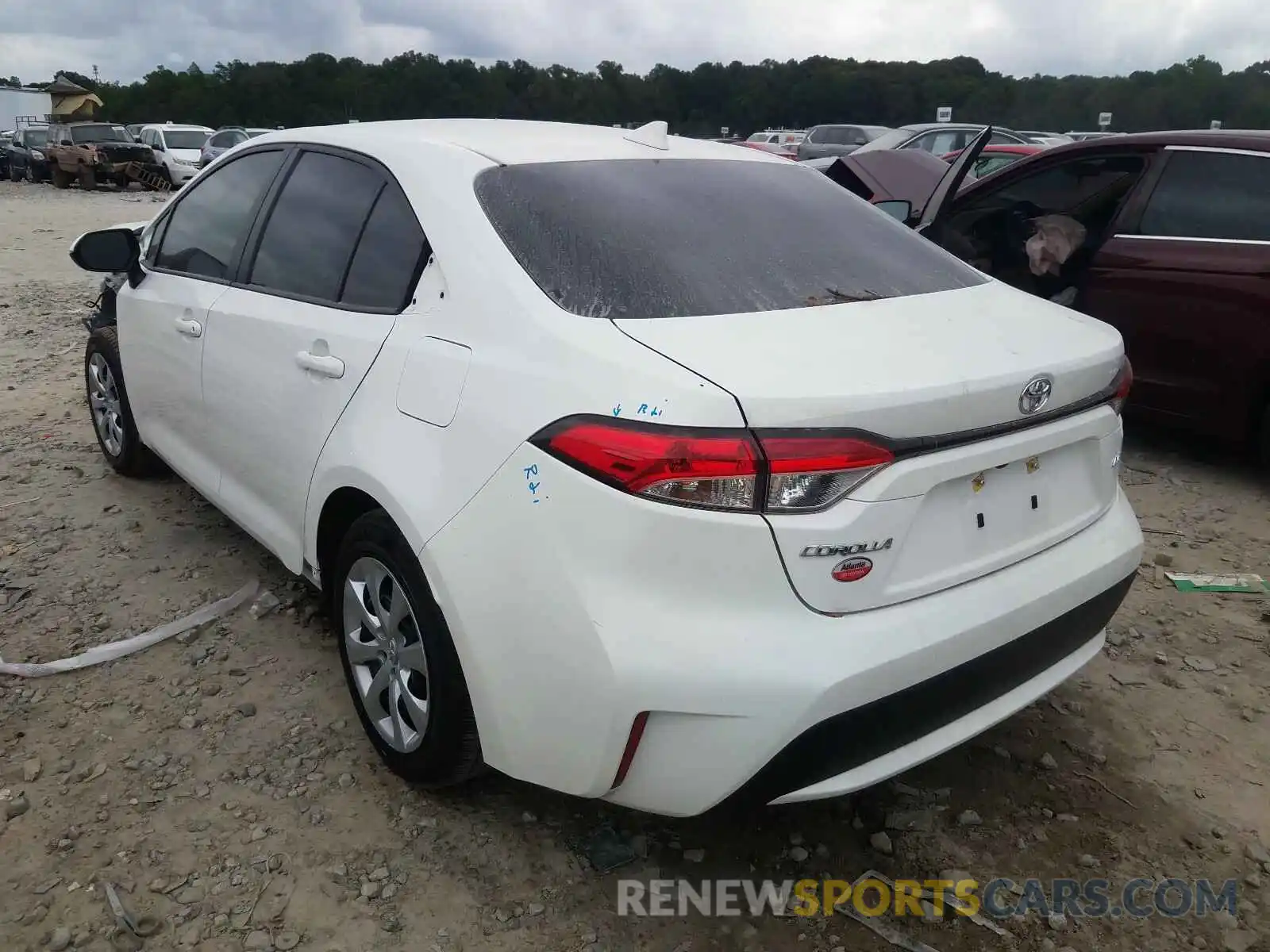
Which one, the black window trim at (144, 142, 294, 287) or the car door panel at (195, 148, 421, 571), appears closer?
the car door panel at (195, 148, 421, 571)

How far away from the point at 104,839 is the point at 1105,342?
265 centimetres

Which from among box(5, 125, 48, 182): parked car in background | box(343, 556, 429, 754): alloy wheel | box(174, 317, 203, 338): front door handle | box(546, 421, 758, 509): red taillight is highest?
box(546, 421, 758, 509): red taillight

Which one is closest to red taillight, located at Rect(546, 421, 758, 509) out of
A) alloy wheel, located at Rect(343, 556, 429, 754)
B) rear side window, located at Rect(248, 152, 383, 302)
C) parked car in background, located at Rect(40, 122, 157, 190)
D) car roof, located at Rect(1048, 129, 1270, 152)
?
alloy wheel, located at Rect(343, 556, 429, 754)

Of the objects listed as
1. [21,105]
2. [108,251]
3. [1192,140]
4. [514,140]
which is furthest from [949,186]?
[21,105]

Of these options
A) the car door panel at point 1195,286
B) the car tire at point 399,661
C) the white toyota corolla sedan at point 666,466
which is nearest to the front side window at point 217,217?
the white toyota corolla sedan at point 666,466

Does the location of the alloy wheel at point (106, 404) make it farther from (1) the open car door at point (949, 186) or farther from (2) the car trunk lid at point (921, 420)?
(1) the open car door at point (949, 186)

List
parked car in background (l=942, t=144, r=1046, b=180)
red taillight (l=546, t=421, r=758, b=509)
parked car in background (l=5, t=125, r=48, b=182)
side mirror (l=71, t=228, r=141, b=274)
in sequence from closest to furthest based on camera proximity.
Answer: red taillight (l=546, t=421, r=758, b=509) < side mirror (l=71, t=228, r=141, b=274) < parked car in background (l=942, t=144, r=1046, b=180) < parked car in background (l=5, t=125, r=48, b=182)

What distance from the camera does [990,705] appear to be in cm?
210

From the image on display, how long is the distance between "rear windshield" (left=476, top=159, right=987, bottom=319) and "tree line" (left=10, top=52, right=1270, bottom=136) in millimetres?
47833

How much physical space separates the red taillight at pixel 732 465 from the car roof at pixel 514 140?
1030 mm

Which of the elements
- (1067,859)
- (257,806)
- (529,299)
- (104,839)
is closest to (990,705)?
(1067,859)

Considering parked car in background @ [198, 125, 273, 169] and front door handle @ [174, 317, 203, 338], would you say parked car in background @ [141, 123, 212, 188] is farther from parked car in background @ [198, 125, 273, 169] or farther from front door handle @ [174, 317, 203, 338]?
front door handle @ [174, 317, 203, 338]

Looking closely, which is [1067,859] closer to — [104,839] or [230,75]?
[104,839]

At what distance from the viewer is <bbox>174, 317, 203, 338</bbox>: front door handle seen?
10.6 ft
